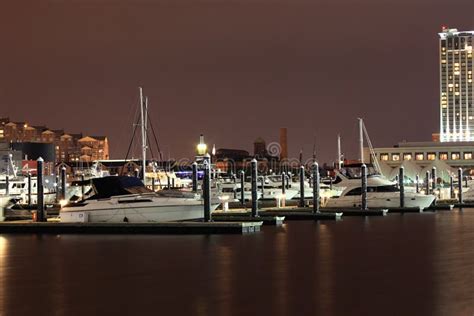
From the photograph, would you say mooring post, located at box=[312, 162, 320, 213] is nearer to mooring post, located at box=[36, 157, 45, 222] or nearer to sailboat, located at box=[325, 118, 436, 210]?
sailboat, located at box=[325, 118, 436, 210]

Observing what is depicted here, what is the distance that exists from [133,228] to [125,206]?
261 cm

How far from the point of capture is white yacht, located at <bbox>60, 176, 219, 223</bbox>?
1506 inches

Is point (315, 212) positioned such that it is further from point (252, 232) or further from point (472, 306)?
point (472, 306)

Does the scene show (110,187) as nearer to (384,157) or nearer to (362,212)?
(362,212)

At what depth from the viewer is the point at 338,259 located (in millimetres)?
25250

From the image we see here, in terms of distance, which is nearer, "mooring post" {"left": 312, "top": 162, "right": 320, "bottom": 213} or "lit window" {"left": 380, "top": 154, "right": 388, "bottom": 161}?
"mooring post" {"left": 312, "top": 162, "right": 320, "bottom": 213}

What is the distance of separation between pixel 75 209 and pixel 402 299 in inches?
960

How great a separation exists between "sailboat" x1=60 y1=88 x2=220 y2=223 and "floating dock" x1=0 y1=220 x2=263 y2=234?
1.61 m

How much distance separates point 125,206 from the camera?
38.2 metres

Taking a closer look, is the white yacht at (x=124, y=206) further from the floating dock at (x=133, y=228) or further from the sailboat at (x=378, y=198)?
the sailboat at (x=378, y=198)

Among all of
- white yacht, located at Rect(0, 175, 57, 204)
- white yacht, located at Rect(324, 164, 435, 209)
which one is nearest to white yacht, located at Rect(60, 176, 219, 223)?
white yacht, located at Rect(324, 164, 435, 209)

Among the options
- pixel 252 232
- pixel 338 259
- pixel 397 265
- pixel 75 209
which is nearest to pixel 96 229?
pixel 75 209

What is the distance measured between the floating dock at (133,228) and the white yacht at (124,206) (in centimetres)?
162

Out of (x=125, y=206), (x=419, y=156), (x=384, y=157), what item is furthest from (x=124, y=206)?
(x=419, y=156)
